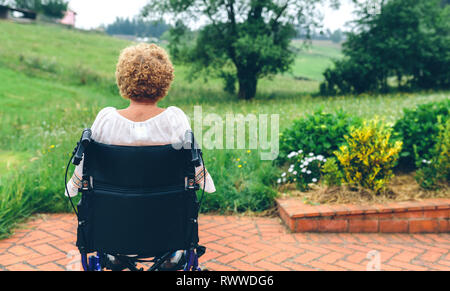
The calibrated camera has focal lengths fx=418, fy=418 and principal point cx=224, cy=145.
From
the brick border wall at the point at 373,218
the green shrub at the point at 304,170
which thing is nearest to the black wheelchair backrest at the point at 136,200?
the brick border wall at the point at 373,218

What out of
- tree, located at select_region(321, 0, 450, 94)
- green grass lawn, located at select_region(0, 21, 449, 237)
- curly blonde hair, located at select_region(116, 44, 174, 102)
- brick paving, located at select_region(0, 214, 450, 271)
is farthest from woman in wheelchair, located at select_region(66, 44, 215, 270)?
tree, located at select_region(321, 0, 450, 94)

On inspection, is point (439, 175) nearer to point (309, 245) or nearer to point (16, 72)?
point (309, 245)

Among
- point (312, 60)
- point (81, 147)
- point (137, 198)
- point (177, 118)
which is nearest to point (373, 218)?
point (177, 118)

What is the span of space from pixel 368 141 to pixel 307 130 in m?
0.93

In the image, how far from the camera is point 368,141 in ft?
14.4

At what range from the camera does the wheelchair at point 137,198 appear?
2061mm

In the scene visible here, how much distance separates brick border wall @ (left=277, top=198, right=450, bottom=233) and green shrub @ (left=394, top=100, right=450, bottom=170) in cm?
79

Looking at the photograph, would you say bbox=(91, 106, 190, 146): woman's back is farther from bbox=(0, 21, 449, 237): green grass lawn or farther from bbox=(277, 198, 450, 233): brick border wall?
bbox=(277, 198, 450, 233): brick border wall

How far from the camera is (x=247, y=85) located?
19.5 metres

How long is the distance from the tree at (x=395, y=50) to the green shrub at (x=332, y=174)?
1638 centimetres

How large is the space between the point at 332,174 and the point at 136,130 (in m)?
2.87

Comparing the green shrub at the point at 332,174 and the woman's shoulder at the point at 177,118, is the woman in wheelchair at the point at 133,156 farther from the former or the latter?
the green shrub at the point at 332,174

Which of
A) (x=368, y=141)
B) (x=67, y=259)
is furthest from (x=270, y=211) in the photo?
(x=67, y=259)
